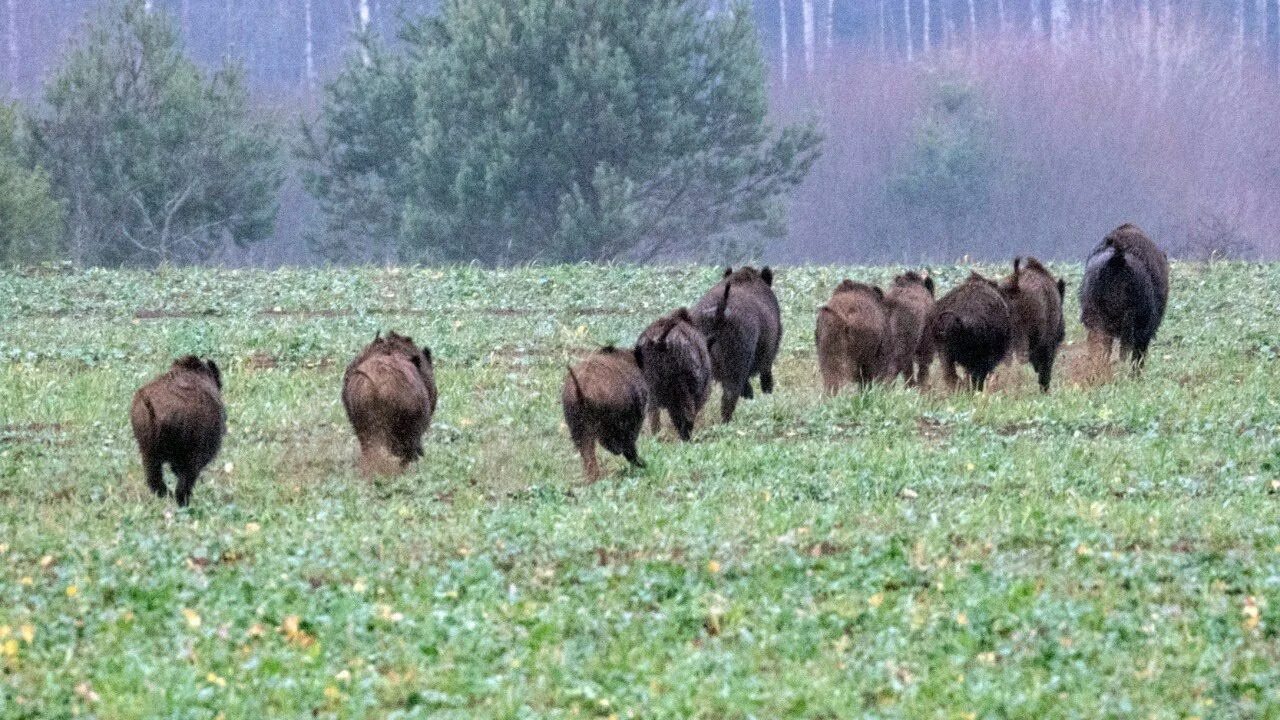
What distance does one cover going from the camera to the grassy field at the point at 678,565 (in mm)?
8281

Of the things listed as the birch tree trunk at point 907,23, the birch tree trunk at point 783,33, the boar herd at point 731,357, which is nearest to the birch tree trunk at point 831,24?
the birch tree trunk at point 783,33

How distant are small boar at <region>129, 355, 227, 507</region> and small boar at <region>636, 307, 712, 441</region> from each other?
3049mm

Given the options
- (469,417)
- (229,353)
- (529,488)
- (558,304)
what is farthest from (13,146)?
(529,488)

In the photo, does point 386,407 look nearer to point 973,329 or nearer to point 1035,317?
point 973,329

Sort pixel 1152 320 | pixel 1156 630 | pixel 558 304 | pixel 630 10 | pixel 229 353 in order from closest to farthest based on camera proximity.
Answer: pixel 1156 630
pixel 1152 320
pixel 229 353
pixel 558 304
pixel 630 10

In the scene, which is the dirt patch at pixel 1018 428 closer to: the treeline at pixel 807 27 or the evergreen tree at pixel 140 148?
the evergreen tree at pixel 140 148

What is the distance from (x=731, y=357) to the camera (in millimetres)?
15844

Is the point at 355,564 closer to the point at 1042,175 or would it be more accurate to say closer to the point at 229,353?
the point at 229,353

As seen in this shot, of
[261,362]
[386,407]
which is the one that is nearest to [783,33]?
[261,362]

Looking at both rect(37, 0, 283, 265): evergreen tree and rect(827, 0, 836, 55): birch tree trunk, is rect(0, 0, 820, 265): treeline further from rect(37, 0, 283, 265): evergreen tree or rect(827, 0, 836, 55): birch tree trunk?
rect(827, 0, 836, 55): birch tree trunk

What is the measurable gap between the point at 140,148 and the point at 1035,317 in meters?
38.5

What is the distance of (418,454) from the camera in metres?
13.7

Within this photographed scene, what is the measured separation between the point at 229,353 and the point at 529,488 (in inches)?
332

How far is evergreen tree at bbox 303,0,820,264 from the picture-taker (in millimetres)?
47062
